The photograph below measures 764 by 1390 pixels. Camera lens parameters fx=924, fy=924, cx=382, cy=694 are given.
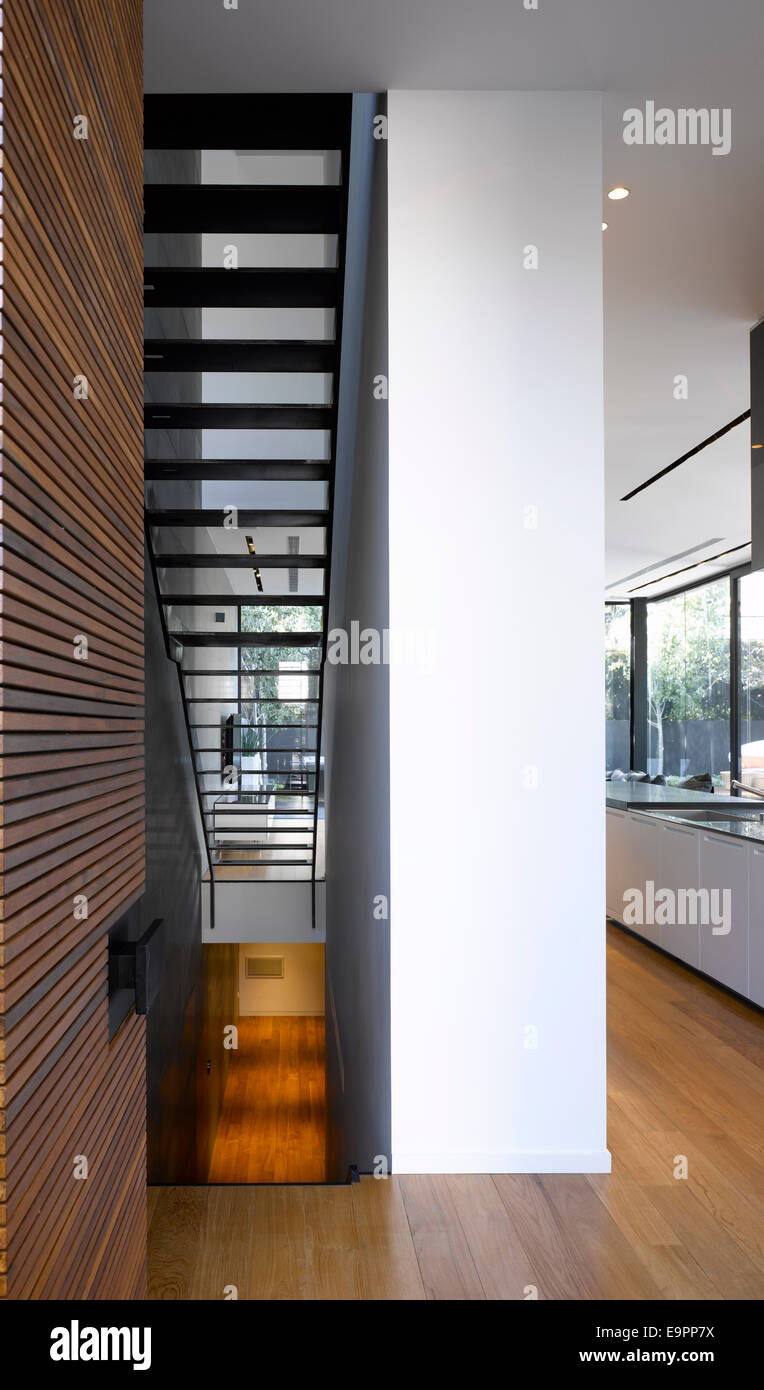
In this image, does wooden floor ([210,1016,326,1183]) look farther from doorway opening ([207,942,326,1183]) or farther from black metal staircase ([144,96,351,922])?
black metal staircase ([144,96,351,922])

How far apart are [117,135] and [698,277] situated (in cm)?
288

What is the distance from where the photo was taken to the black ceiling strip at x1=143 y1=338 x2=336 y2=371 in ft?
11.0

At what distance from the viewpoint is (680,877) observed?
193 inches

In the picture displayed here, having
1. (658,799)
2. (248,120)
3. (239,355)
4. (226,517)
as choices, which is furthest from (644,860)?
(248,120)

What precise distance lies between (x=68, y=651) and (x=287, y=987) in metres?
7.89

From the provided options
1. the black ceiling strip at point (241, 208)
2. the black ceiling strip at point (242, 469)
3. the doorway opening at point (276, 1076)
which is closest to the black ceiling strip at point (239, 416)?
the black ceiling strip at point (242, 469)

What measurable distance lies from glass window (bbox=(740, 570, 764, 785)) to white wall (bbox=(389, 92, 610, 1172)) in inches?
291

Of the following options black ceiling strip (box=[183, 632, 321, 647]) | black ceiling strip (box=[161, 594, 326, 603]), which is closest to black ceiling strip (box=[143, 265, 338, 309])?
black ceiling strip (box=[161, 594, 326, 603])

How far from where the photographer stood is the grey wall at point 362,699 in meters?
2.79

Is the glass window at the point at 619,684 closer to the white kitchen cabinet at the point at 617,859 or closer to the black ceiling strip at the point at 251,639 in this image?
the white kitchen cabinet at the point at 617,859

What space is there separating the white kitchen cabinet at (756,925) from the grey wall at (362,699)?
1.71m

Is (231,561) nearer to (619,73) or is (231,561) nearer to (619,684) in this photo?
(619,73)

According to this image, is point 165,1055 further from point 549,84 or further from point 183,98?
point 549,84
